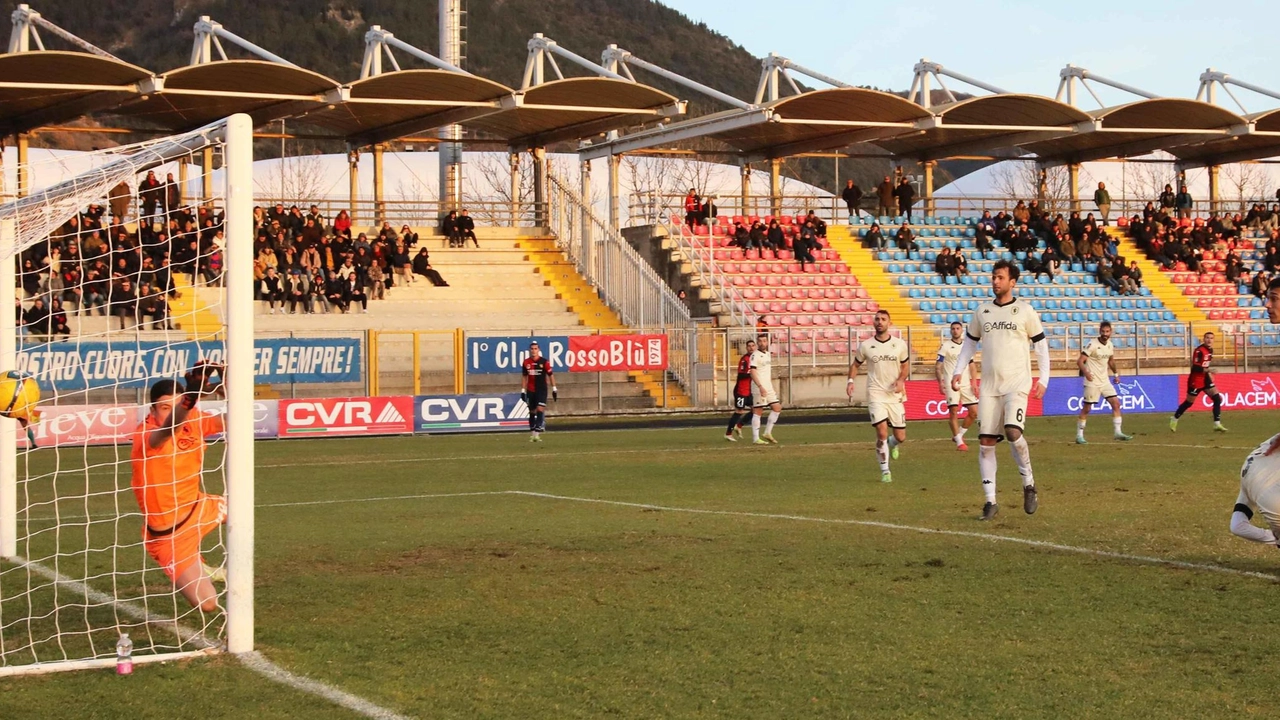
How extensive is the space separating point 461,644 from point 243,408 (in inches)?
72.2

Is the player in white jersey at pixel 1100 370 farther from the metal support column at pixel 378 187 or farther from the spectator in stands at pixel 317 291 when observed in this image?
the metal support column at pixel 378 187

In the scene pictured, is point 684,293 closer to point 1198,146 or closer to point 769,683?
point 1198,146

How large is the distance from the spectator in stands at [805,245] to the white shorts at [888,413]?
23.2 m

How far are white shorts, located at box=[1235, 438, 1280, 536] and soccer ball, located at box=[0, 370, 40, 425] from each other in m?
7.55

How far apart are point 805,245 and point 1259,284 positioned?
581 inches

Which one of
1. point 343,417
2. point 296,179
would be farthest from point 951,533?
point 296,179

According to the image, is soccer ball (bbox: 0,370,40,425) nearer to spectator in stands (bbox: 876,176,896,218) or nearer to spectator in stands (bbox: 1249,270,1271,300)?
spectator in stands (bbox: 876,176,896,218)

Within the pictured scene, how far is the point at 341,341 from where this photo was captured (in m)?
32.8

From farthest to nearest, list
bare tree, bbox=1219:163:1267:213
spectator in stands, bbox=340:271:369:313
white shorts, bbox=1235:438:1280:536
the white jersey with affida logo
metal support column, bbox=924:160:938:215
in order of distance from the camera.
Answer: bare tree, bbox=1219:163:1267:213, metal support column, bbox=924:160:938:215, spectator in stands, bbox=340:271:369:313, the white jersey with affida logo, white shorts, bbox=1235:438:1280:536

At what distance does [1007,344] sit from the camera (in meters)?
13.6

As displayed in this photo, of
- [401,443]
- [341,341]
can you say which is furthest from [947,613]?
[341,341]

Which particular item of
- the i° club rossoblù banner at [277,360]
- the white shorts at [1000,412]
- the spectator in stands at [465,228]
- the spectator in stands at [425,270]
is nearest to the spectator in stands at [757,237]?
the spectator in stands at [465,228]

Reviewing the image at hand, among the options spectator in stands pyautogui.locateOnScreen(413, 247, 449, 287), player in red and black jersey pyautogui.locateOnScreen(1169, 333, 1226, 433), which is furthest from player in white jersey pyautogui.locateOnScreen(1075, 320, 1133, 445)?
spectator in stands pyautogui.locateOnScreen(413, 247, 449, 287)

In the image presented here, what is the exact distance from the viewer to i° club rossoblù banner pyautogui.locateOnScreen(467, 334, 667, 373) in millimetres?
34188
